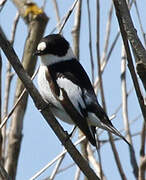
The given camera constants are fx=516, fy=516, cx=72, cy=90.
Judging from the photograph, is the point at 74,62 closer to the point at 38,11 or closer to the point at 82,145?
the point at 38,11

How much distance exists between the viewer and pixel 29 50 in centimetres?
267

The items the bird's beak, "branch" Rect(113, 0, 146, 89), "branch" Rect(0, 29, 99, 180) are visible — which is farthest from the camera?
the bird's beak

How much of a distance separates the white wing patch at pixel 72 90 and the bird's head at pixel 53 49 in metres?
0.20

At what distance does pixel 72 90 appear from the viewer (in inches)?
97.5

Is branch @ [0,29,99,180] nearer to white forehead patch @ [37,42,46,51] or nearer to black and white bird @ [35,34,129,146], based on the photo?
black and white bird @ [35,34,129,146]

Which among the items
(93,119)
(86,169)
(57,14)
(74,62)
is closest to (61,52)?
(74,62)

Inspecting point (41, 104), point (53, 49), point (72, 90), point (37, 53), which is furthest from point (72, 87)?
point (41, 104)

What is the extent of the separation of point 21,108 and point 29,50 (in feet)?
1.05

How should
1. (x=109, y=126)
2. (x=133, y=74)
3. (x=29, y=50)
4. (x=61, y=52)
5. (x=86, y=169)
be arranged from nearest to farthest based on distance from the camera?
(x=133, y=74) → (x=86, y=169) → (x=109, y=126) → (x=29, y=50) → (x=61, y=52)

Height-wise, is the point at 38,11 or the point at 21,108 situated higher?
the point at 38,11

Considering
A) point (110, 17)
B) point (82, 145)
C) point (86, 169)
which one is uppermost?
point (110, 17)

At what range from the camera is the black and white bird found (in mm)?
2344

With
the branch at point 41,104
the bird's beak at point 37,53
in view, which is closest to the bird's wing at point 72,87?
the bird's beak at point 37,53

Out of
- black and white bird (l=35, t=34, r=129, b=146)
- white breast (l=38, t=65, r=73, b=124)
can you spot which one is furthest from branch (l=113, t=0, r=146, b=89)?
white breast (l=38, t=65, r=73, b=124)
